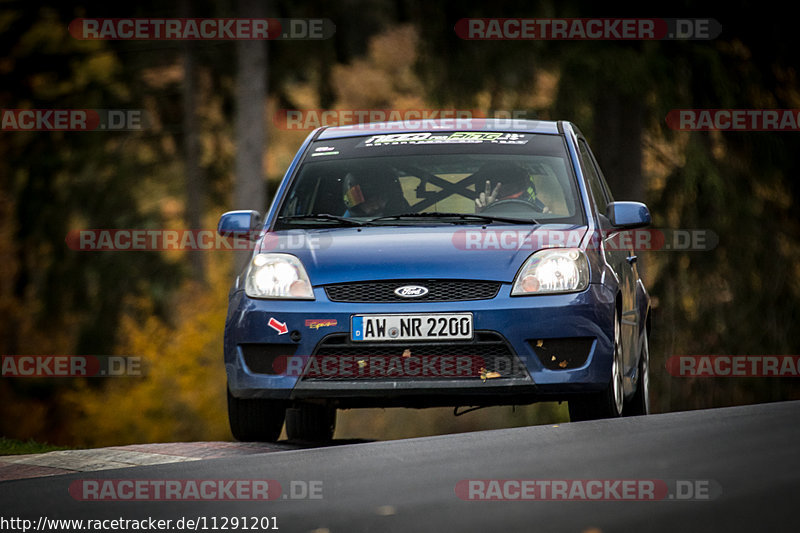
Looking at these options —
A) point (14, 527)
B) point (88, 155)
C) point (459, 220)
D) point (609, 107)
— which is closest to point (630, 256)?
point (459, 220)

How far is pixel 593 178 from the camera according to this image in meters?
9.66

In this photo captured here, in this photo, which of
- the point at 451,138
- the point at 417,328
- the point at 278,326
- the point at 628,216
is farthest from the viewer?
the point at 451,138

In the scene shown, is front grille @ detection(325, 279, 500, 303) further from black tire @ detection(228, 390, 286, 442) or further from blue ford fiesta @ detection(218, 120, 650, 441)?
black tire @ detection(228, 390, 286, 442)

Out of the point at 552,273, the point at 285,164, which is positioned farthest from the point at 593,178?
the point at 285,164

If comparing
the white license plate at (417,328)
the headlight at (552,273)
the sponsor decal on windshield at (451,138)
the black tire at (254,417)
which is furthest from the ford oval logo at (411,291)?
the sponsor decal on windshield at (451,138)

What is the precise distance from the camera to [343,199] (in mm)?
9023

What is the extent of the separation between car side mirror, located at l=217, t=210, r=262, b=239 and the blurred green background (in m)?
9.35

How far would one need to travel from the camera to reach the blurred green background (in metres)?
18.2

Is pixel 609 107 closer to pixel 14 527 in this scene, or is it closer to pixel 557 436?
pixel 557 436

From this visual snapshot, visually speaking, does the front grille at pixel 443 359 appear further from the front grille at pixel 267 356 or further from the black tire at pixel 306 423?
the black tire at pixel 306 423

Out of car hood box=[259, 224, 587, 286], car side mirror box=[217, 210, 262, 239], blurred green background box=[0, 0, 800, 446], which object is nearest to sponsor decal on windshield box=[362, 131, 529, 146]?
car side mirror box=[217, 210, 262, 239]

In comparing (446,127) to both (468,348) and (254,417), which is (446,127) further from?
(254,417)

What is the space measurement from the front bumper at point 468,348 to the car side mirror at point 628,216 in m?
0.98

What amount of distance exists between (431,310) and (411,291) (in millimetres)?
167
